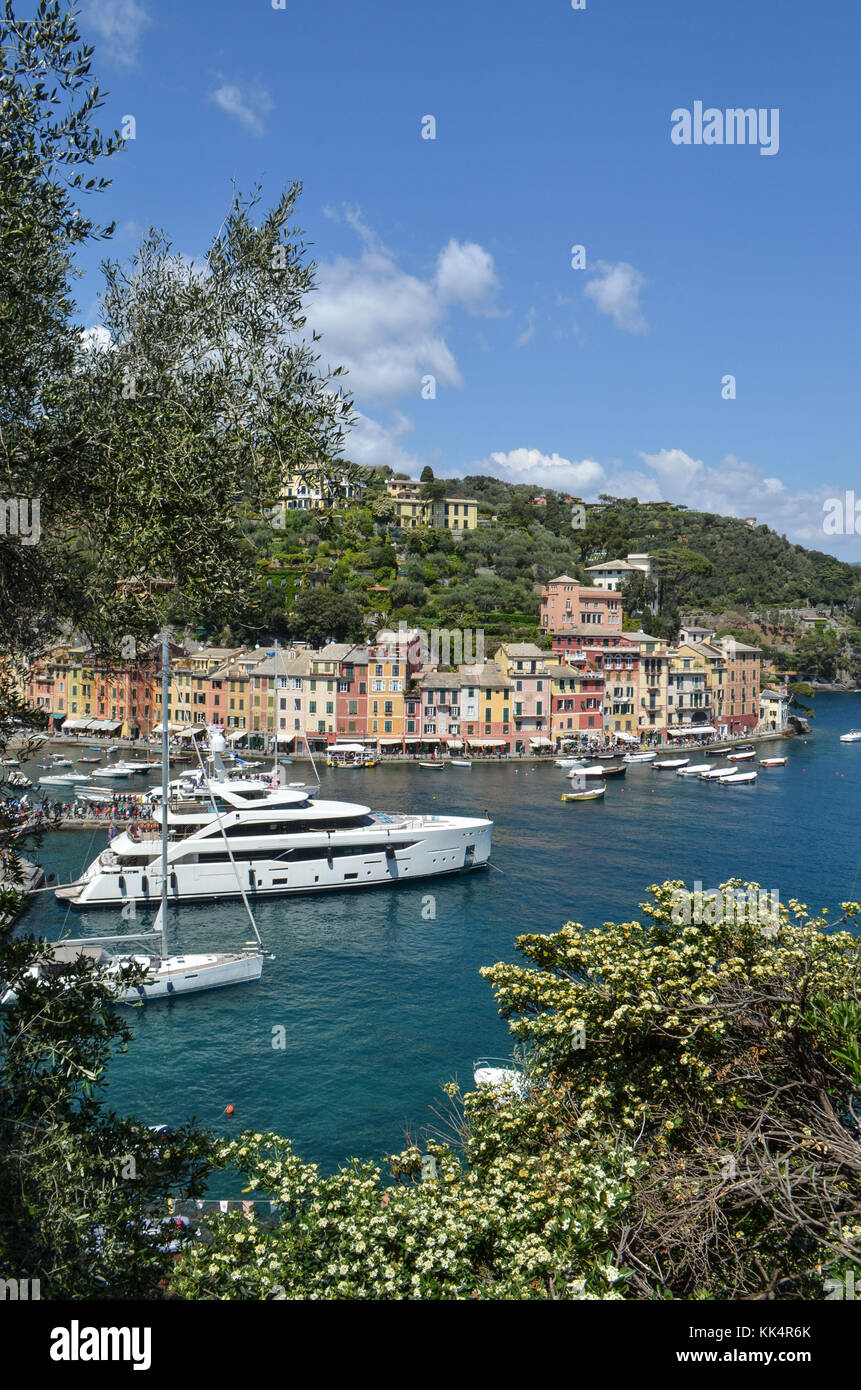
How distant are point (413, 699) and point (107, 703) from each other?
20.4m

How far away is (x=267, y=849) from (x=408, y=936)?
5.74 m

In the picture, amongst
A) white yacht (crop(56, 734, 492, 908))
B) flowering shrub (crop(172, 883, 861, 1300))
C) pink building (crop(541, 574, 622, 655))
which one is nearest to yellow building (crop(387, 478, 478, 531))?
pink building (crop(541, 574, 622, 655))

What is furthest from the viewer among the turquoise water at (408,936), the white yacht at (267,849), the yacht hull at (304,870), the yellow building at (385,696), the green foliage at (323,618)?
the green foliage at (323,618)

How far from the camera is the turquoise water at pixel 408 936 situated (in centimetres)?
1539

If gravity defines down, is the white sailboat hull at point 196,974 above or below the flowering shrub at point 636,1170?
below

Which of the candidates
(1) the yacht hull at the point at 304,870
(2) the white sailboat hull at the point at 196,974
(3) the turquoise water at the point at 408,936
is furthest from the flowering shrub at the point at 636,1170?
(1) the yacht hull at the point at 304,870

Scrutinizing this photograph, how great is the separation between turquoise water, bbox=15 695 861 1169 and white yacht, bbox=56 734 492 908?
73cm

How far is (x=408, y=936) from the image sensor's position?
2434 centimetres

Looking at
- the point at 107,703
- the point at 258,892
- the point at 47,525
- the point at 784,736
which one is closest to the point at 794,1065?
the point at 47,525

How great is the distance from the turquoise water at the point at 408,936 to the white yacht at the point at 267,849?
0.73 meters

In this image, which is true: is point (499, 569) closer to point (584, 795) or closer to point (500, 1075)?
point (584, 795)

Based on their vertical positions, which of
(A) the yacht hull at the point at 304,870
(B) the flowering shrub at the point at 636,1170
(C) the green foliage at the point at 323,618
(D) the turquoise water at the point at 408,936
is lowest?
(D) the turquoise water at the point at 408,936

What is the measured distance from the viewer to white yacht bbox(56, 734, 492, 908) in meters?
26.3

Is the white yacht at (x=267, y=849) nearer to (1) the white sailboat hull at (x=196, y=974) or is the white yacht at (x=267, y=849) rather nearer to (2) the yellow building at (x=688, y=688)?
(1) the white sailboat hull at (x=196, y=974)
